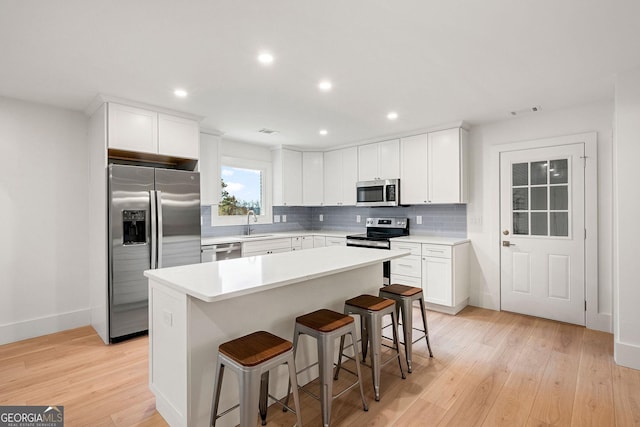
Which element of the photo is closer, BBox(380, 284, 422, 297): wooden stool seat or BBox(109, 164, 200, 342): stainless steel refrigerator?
BBox(380, 284, 422, 297): wooden stool seat

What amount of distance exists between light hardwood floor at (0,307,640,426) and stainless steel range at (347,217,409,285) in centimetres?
139

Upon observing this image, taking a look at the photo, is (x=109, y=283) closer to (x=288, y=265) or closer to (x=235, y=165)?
(x=288, y=265)

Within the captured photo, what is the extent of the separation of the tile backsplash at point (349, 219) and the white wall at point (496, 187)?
239 mm

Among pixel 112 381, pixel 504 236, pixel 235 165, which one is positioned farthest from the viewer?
pixel 235 165

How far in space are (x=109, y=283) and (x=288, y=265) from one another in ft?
6.84

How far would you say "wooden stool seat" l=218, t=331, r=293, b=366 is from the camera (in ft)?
5.31

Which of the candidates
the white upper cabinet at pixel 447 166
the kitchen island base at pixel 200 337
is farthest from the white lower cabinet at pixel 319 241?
the kitchen island base at pixel 200 337

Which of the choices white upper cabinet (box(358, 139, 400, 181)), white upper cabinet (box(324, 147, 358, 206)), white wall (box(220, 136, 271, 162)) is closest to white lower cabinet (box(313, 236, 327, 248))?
white upper cabinet (box(324, 147, 358, 206))

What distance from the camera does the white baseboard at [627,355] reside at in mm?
2699

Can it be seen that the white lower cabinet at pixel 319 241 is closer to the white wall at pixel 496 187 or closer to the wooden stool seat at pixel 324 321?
the white wall at pixel 496 187

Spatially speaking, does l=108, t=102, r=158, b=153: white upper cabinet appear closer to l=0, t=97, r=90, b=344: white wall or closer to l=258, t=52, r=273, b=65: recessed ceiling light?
l=0, t=97, r=90, b=344: white wall

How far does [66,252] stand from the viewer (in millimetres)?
3629

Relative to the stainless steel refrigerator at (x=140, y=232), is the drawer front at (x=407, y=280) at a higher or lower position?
lower

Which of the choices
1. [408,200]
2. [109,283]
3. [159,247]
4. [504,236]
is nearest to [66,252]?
Answer: [109,283]
